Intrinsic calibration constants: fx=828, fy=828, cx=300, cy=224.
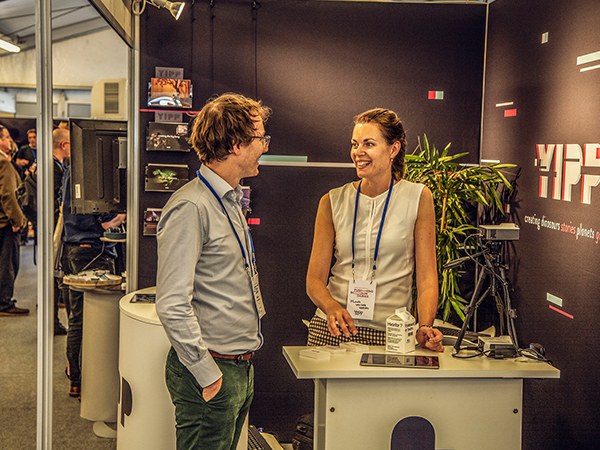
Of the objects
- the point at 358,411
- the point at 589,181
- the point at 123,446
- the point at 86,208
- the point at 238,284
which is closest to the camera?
the point at 238,284

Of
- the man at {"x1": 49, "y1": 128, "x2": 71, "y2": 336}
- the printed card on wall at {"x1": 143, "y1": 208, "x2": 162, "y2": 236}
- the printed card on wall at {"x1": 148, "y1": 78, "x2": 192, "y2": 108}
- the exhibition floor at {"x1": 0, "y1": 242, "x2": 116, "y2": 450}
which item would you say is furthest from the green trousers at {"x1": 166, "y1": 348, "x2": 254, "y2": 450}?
the printed card on wall at {"x1": 148, "y1": 78, "x2": 192, "y2": 108}

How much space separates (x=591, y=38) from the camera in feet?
10.9

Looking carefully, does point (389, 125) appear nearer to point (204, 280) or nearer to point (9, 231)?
point (204, 280)

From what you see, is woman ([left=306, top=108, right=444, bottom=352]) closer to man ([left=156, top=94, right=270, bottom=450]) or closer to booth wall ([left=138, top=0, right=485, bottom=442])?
man ([left=156, top=94, right=270, bottom=450])

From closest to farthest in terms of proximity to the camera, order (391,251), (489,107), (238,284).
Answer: (238,284)
(391,251)
(489,107)

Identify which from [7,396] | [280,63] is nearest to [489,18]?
[280,63]

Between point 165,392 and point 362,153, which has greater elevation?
point 362,153

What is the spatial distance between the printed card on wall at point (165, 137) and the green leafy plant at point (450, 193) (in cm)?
124

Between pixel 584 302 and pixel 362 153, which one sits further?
pixel 584 302

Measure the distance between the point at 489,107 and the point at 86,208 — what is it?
87.2 inches

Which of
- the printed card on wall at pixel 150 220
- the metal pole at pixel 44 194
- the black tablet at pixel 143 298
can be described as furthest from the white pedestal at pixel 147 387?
the printed card on wall at pixel 150 220

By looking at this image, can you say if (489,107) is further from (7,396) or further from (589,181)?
(7,396)

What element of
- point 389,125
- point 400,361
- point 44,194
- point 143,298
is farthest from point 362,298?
point 143,298

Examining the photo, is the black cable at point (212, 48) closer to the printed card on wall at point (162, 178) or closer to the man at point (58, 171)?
the printed card on wall at point (162, 178)
